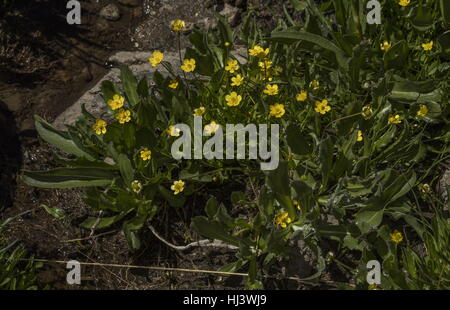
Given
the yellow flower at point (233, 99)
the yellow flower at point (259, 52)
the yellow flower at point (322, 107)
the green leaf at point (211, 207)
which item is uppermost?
the yellow flower at point (259, 52)

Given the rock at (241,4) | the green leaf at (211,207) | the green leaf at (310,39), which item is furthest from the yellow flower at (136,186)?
the rock at (241,4)

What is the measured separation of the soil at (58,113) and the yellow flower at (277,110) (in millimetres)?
796

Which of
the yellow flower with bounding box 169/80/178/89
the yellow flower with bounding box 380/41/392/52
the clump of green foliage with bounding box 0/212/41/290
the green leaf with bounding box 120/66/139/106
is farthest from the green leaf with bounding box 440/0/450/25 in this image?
the clump of green foliage with bounding box 0/212/41/290

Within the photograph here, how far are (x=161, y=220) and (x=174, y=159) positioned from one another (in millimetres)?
379

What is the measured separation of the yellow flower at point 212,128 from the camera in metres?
2.92

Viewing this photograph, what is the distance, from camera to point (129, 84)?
10.5ft

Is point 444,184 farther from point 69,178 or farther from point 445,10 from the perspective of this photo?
point 69,178

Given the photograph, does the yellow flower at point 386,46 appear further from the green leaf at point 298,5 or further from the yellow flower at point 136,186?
the yellow flower at point 136,186

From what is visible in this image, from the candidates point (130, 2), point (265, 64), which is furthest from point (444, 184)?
point (130, 2)

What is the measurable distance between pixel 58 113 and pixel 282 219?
6.01ft

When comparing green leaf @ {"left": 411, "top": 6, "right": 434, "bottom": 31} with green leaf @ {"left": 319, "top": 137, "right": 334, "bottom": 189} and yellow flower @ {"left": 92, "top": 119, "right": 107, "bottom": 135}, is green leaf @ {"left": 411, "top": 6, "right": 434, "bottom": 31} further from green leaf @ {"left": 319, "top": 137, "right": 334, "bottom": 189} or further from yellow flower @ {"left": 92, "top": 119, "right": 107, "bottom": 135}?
yellow flower @ {"left": 92, "top": 119, "right": 107, "bottom": 135}

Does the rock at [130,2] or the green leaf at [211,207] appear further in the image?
the rock at [130,2]

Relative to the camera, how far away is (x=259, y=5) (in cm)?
386
